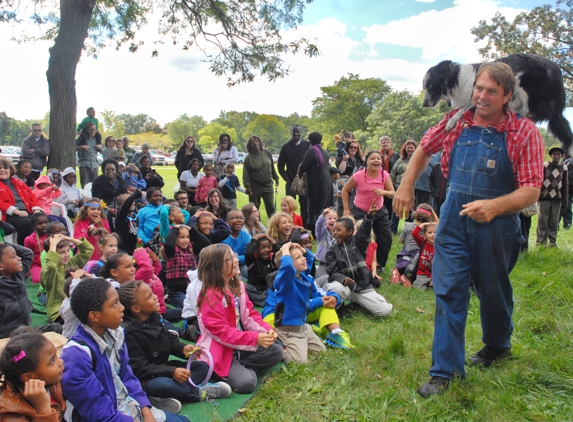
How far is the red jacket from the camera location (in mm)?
6523

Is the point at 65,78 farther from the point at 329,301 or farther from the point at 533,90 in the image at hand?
the point at 533,90

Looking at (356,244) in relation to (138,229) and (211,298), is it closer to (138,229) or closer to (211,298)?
(211,298)

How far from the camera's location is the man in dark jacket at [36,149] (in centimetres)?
964

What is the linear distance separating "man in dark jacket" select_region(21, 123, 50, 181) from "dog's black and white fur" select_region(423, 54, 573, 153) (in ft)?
29.9

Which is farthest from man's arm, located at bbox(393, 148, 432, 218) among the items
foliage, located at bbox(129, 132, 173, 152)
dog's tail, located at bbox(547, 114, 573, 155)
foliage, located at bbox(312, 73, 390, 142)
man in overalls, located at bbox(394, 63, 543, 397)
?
foliage, located at bbox(129, 132, 173, 152)

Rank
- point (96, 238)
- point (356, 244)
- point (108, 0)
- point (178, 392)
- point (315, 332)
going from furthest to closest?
point (108, 0) < point (96, 238) < point (356, 244) < point (315, 332) < point (178, 392)

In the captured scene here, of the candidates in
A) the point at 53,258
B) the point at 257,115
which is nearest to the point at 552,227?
the point at 53,258

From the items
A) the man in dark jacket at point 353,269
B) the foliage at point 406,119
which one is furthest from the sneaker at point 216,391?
the foliage at point 406,119

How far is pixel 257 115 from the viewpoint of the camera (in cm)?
11212

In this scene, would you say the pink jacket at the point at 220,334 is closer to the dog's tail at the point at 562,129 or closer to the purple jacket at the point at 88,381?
the purple jacket at the point at 88,381

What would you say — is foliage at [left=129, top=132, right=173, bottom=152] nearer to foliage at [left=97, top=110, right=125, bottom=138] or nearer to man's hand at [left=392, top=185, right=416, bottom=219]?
foliage at [left=97, top=110, right=125, bottom=138]

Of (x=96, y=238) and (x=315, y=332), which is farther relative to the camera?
(x=96, y=238)

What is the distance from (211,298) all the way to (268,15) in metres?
9.86

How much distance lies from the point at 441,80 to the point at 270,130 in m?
104
